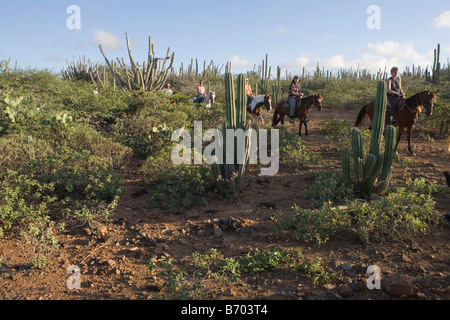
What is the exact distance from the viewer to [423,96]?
24.5 ft

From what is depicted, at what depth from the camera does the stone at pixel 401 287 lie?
2.74 metres

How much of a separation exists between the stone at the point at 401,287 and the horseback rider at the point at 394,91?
5803mm

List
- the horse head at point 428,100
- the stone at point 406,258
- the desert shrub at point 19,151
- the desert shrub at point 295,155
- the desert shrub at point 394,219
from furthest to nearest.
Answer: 1. the horse head at point 428,100
2. the desert shrub at point 295,155
3. the desert shrub at point 19,151
4. the desert shrub at point 394,219
5. the stone at point 406,258

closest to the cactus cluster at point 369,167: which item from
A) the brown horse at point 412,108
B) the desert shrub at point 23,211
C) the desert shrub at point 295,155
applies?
the desert shrub at point 295,155

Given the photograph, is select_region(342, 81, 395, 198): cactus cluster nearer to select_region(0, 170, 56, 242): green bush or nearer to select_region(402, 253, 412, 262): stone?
select_region(402, 253, 412, 262): stone

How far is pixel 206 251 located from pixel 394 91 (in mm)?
6128

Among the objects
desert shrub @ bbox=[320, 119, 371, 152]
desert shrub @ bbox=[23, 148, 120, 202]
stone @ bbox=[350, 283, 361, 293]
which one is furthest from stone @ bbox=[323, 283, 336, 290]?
desert shrub @ bbox=[320, 119, 371, 152]

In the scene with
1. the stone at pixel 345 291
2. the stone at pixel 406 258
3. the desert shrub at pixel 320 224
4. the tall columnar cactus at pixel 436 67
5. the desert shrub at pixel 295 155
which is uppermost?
the tall columnar cactus at pixel 436 67

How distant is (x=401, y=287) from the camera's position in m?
2.75

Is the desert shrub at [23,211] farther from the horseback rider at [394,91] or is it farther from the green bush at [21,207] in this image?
the horseback rider at [394,91]

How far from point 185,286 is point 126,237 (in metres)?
1.51

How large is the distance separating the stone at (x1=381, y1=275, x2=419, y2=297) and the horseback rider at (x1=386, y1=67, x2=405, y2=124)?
580cm

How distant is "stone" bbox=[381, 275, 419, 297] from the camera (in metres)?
2.74

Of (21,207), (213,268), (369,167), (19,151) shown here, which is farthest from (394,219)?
(19,151)
